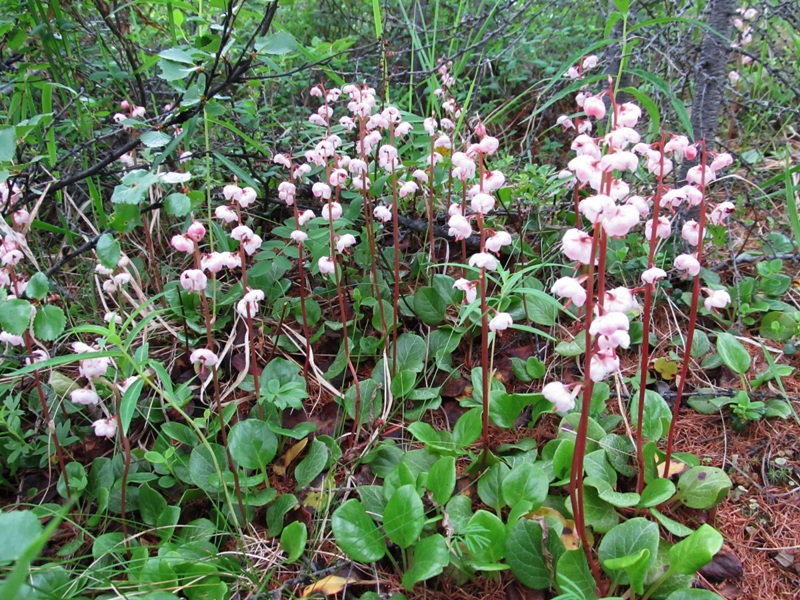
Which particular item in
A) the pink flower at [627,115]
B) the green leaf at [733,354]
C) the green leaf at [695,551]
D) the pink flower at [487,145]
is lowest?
the green leaf at [695,551]

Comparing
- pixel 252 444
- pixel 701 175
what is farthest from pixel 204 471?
pixel 701 175

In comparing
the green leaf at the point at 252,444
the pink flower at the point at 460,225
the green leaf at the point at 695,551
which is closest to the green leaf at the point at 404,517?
the green leaf at the point at 252,444

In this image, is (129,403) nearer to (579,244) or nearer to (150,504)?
(150,504)

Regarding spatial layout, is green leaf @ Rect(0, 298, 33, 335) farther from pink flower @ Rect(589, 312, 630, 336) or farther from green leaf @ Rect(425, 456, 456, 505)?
pink flower @ Rect(589, 312, 630, 336)

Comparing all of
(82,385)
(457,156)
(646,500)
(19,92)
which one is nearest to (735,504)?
(646,500)

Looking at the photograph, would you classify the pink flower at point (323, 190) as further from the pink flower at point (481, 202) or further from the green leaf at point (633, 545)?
the green leaf at point (633, 545)

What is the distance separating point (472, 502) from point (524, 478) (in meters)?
0.23

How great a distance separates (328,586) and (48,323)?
37.2 inches

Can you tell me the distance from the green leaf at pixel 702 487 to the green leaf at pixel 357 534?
2.67 ft

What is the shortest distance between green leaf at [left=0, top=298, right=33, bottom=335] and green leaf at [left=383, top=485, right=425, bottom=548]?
98cm

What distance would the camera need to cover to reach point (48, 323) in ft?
4.32

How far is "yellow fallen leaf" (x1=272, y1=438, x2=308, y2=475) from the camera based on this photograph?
172 cm

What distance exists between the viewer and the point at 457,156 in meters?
1.56

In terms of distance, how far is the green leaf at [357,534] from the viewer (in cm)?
134
